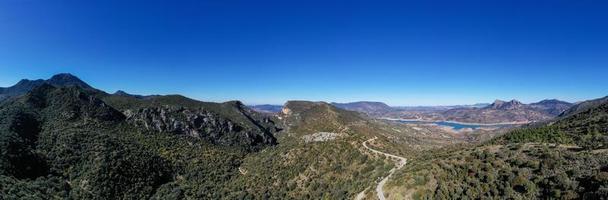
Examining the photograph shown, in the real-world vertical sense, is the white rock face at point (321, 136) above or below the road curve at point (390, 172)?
above

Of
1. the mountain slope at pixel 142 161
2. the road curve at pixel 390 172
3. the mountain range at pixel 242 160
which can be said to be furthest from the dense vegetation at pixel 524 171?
the mountain slope at pixel 142 161

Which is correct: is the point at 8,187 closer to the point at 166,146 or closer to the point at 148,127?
the point at 166,146

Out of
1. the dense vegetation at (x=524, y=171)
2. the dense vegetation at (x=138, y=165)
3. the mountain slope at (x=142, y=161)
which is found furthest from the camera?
the mountain slope at (x=142, y=161)

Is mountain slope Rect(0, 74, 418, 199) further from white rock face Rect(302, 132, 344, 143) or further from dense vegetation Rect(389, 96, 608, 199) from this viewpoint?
dense vegetation Rect(389, 96, 608, 199)

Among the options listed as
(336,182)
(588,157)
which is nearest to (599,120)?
(588,157)

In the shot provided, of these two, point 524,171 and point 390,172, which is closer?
point 524,171

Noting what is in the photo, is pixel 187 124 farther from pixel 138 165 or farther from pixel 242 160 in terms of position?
pixel 138 165

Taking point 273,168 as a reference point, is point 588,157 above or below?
above

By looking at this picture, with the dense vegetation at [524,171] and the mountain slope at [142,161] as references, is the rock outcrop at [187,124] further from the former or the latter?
the dense vegetation at [524,171]

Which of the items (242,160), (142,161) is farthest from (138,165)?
(242,160)

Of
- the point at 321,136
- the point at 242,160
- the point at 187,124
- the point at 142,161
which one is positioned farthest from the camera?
the point at 187,124

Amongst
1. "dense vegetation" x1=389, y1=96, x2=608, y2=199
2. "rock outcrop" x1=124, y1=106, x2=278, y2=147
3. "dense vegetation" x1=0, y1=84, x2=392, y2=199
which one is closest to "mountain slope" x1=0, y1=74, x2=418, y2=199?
"dense vegetation" x1=0, y1=84, x2=392, y2=199
